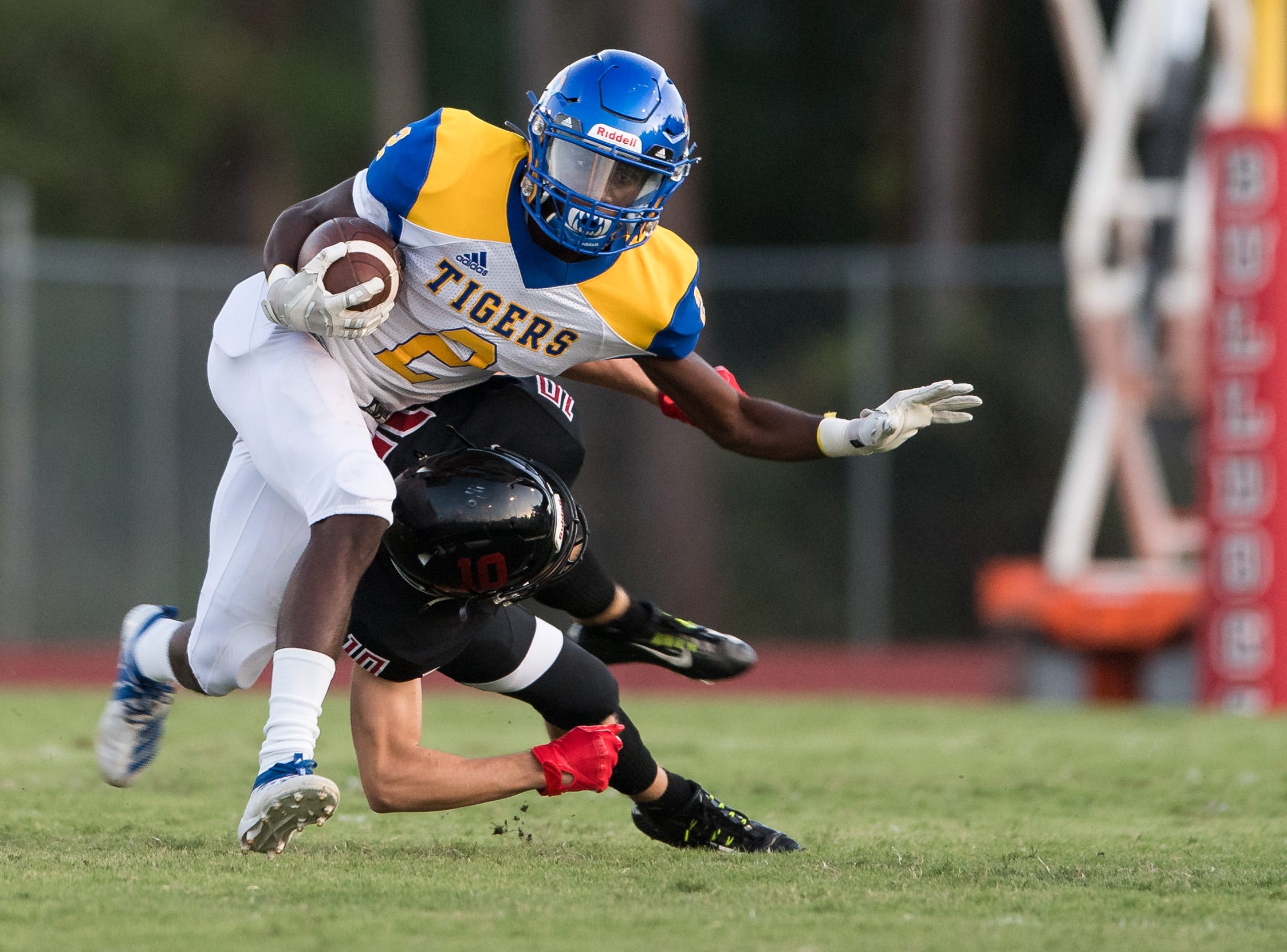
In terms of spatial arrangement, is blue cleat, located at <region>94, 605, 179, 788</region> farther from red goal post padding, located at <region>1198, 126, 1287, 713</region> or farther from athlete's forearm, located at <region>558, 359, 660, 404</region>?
red goal post padding, located at <region>1198, 126, 1287, 713</region>

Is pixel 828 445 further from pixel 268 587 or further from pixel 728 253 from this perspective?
pixel 728 253

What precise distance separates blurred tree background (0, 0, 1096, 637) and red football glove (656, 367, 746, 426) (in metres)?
7.69

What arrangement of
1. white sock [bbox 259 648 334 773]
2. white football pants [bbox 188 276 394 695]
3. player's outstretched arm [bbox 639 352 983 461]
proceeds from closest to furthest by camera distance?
white sock [bbox 259 648 334 773] → white football pants [bbox 188 276 394 695] → player's outstretched arm [bbox 639 352 983 461]

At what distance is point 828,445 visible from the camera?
14.9 ft

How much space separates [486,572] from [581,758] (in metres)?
0.50

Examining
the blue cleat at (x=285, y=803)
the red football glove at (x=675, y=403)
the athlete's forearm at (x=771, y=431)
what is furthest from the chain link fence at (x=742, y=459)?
the blue cleat at (x=285, y=803)

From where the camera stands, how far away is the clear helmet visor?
4.26 metres

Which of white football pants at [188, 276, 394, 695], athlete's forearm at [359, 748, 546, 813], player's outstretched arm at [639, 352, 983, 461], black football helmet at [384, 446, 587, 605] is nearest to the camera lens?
black football helmet at [384, 446, 587, 605]

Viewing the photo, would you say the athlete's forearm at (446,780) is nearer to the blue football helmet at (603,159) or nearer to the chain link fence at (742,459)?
the blue football helmet at (603,159)

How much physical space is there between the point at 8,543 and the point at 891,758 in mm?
7211

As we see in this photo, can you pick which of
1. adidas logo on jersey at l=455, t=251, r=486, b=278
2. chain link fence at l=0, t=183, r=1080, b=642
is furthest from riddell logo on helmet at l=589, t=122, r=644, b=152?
chain link fence at l=0, t=183, r=1080, b=642

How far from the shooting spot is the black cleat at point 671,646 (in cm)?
520

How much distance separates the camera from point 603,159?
427 centimetres

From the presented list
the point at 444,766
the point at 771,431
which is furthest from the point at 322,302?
the point at 771,431
